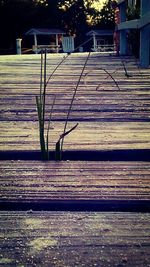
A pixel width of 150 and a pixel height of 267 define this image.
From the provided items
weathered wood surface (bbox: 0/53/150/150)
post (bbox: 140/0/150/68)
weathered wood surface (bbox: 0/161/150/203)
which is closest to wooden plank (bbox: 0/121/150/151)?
weathered wood surface (bbox: 0/53/150/150)

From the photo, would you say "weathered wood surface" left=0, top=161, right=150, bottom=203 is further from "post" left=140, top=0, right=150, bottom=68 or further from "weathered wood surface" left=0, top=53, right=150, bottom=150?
"post" left=140, top=0, right=150, bottom=68

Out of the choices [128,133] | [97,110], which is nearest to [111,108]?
[97,110]

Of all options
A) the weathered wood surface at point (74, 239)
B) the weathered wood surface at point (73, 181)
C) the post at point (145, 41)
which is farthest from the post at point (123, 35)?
the weathered wood surface at point (74, 239)

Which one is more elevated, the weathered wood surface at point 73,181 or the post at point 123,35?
the post at point 123,35

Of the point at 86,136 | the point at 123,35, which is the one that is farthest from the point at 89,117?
the point at 123,35

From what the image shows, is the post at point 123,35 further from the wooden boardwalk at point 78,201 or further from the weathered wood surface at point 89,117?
the wooden boardwalk at point 78,201
